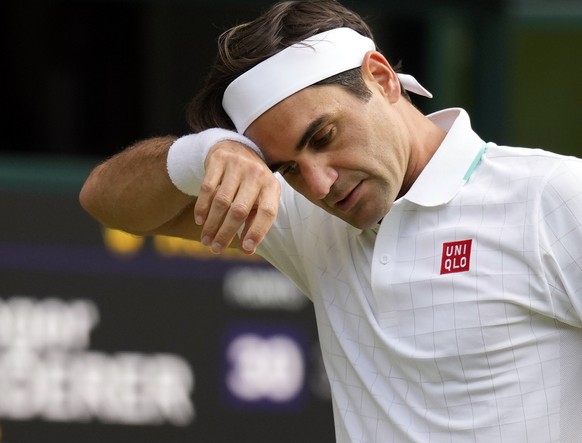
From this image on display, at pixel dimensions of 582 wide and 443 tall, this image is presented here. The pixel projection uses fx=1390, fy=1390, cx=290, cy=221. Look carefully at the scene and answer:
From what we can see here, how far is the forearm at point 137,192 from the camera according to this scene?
275 centimetres

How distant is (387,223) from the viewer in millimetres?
2549

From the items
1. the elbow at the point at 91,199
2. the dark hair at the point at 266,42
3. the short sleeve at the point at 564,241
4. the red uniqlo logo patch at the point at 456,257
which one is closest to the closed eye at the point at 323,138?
the dark hair at the point at 266,42

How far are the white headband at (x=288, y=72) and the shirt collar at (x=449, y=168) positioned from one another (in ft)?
0.74

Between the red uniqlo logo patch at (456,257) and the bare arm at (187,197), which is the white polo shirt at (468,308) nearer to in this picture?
the red uniqlo logo patch at (456,257)

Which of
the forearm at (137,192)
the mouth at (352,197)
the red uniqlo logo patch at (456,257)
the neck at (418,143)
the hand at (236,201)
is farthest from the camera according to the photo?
the forearm at (137,192)

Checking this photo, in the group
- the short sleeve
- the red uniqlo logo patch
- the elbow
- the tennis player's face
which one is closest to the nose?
the tennis player's face

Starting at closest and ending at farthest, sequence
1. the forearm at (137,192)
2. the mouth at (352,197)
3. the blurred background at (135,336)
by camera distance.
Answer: the mouth at (352,197) → the forearm at (137,192) → the blurred background at (135,336)

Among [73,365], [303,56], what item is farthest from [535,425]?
[73,365]

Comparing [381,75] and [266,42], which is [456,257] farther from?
[266,42]

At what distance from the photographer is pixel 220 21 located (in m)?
6.14

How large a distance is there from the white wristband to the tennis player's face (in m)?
0.05

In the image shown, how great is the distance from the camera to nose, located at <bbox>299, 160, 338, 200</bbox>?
2475 millimetres

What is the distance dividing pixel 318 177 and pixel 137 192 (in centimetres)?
49

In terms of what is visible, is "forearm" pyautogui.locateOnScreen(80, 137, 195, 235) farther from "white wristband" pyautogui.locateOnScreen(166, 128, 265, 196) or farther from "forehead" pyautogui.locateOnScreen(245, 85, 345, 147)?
"forehead" pyautogui.locateOnScreen(245, 85, 345, 147)
